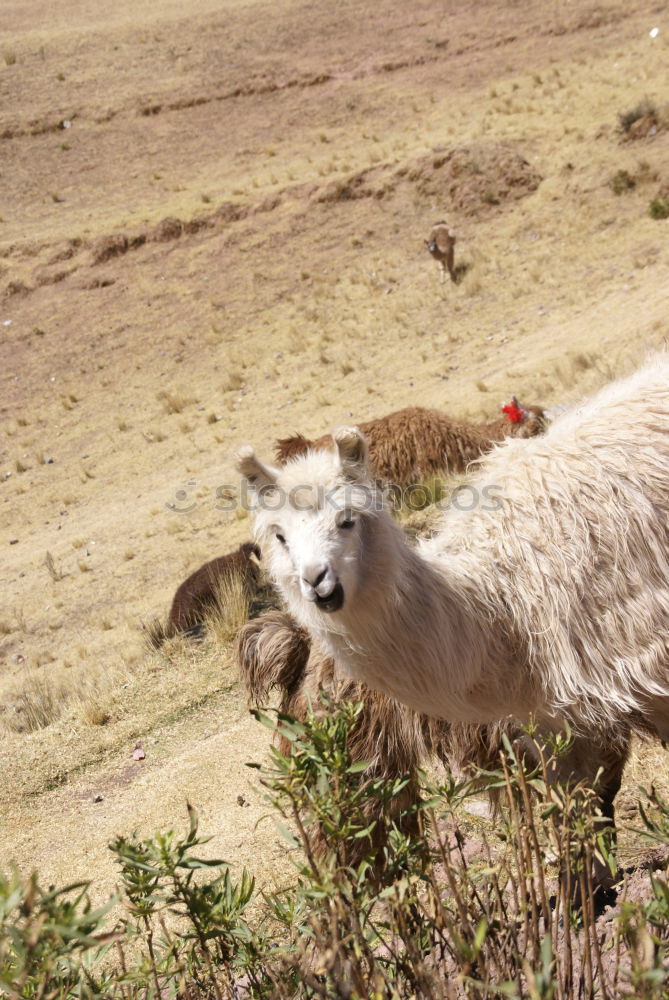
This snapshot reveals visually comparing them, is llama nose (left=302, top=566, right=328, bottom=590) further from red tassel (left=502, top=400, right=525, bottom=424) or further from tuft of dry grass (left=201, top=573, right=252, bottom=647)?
red tassel (left=502, top=400, right=525, bottom=424)

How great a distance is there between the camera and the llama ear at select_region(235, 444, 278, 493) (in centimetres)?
318

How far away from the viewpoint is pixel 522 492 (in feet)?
11.3

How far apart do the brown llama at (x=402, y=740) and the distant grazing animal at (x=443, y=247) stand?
16133mm

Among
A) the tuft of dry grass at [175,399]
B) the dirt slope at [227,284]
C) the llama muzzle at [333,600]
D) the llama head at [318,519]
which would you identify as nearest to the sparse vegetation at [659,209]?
the dirt slope at [227,284]

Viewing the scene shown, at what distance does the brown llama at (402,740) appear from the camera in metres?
3.30

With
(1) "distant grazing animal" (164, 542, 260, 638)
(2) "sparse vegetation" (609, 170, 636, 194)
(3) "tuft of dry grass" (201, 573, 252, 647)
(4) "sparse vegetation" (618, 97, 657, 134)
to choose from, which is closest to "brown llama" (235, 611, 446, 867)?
(3) "tuft of dry grass" (201, 573, 252, 647)

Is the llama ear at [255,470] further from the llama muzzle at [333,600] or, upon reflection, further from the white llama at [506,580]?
the llama muzzle at [333,600]

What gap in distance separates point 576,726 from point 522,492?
92 centimetres

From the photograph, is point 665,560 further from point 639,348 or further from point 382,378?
point 382,378

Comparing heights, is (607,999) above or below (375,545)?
below

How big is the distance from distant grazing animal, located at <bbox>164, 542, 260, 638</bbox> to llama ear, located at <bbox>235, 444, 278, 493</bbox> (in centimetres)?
426

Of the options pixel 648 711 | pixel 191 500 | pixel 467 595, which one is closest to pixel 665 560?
pixel 648 711

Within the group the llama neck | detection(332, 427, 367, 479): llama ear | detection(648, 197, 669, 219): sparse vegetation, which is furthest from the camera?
detection(648, 197, 669, 219): sparse vegetation

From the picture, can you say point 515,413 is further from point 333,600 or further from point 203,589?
point 333,600
